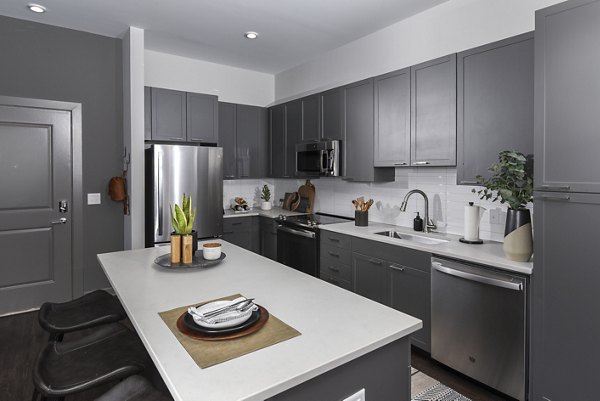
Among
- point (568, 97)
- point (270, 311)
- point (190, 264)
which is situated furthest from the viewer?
point (190, 264)

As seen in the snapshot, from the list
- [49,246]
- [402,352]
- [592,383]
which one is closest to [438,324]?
[592,383]

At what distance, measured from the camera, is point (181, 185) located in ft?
13.0

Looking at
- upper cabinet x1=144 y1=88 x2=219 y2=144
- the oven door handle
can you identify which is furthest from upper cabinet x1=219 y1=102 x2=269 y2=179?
the oven door handle

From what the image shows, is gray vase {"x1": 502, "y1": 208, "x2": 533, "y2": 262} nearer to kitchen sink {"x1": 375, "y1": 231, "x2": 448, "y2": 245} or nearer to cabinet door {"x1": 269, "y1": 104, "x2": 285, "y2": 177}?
kitchen sink {"x1": 375, "y1": 231, "x2": 448, "y2": 245}

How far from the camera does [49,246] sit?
12.7ft

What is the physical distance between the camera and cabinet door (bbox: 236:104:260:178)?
495cm

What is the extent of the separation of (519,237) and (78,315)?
2.51 m

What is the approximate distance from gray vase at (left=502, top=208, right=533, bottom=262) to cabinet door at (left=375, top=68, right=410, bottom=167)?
1.12 m

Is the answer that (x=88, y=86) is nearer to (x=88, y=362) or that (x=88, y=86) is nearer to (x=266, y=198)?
(x=266, y=198)

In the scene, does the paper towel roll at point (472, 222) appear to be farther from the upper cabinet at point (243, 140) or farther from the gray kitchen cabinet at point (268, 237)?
the upper cabinet at point (243, 140)

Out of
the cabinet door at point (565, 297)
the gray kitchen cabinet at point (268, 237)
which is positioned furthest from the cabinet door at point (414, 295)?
the gray kitchen cabinet at point (268, 237)

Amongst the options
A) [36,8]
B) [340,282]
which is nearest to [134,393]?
[340,282]

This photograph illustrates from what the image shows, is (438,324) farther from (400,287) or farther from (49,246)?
(49,246)

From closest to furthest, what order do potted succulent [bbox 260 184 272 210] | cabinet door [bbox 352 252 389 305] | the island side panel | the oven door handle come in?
the island side panel < cabinet door [bbox 352 252 389 305] < the oven door handle < potted succulent [bbox 260 184 272 210]
